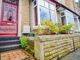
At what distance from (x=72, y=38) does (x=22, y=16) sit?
400cm

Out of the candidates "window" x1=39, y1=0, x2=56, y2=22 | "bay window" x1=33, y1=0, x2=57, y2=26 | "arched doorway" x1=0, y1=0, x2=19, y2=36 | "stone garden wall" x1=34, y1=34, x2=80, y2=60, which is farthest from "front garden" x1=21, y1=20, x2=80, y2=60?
"arched doorway" x1=0, y1=0, x2=19, y2=36

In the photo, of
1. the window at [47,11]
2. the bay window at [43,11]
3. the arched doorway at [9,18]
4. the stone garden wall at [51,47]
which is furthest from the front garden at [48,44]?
the arched doorway at [9,18]

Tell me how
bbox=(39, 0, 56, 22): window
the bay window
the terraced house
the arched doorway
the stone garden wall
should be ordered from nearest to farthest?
the stone garden wall
the arched doorway
the terraced house
the bay window
bbox=(39, 0, 56, 22): window

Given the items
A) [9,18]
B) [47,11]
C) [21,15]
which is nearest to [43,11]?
[47,11]

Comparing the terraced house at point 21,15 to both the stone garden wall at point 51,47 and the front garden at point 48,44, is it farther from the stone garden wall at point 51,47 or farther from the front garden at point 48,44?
the stone garden wall at point 51,47

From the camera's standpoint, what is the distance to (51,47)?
5.20 m

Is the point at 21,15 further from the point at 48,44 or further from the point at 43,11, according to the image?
the point at 48,44

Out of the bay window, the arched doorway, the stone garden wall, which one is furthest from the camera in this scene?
the bay window

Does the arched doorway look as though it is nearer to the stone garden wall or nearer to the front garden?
the front garden

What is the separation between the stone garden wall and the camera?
4613 mm

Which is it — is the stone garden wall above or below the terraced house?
below

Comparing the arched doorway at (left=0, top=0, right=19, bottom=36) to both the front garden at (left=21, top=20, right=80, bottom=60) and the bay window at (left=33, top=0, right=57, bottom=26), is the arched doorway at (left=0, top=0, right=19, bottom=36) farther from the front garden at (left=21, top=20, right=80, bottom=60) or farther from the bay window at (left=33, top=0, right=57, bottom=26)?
the front garden at (left=21, top=20, right=80, bottom=60)

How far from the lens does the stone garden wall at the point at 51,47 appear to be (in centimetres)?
461

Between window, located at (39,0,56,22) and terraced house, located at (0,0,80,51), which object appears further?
window, located at (39,0,56,22)
